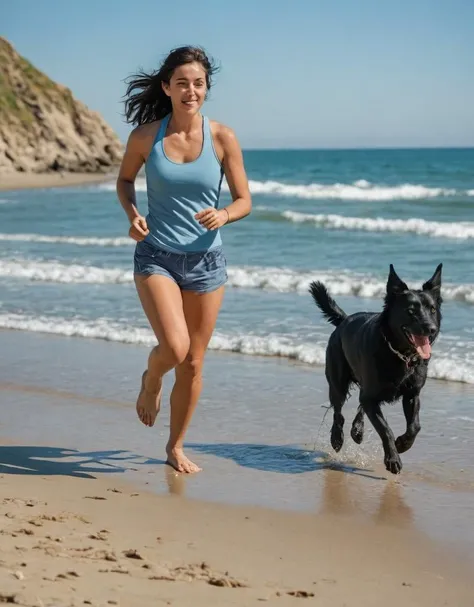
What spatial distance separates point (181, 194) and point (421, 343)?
1.45 meters

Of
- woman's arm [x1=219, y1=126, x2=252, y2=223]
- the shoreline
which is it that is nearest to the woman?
woman's arm [x1=219, y1=126, x2=252, y2=223]

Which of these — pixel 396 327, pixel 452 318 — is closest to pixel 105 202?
pixel 452 318

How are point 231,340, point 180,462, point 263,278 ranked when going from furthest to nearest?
point 263,278
point 231,340
point 180,462

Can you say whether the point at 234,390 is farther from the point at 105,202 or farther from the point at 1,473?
the point at 105,202

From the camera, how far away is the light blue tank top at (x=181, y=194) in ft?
15.1

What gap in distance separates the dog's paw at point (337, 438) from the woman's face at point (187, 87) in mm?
2100

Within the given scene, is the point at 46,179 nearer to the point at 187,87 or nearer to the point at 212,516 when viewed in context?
the point at 187,87

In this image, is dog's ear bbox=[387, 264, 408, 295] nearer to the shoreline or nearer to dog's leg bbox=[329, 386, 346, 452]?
dog's leg bbox=[329, 386, 346, 452]

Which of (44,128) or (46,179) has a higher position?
(44,128)

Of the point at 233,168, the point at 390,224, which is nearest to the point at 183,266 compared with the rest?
the point at 233,168

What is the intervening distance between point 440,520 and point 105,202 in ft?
95.7

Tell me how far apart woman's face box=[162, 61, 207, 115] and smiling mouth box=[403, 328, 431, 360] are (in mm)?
1573

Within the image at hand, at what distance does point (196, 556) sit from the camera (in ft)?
12.3

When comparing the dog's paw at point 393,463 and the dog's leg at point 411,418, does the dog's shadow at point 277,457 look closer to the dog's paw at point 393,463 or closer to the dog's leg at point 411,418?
the dog's paw at point 393,463
